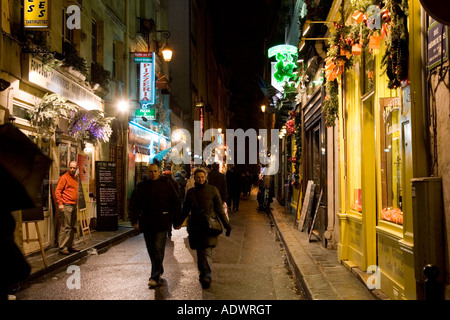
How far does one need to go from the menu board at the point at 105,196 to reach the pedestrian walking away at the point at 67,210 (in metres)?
3.67

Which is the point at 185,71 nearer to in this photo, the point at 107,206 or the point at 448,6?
the point at 107,206

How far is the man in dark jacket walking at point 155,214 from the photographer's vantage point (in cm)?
729

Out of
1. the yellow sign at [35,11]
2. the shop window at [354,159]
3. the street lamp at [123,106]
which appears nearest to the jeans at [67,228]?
the yellow sign at [35,11]

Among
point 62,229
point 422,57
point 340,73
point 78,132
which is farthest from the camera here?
point 78,132

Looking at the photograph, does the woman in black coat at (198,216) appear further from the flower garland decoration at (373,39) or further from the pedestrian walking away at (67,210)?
the pedestrian walking away at (67,210)

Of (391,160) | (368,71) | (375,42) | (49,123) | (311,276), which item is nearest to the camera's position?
(375,42)

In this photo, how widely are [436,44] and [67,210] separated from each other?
27.5ft

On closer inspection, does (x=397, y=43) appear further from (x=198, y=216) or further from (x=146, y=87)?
(x=146, y=87)

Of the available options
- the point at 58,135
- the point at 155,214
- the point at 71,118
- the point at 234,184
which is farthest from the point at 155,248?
the point at 234,184

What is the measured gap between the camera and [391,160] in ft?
23.1

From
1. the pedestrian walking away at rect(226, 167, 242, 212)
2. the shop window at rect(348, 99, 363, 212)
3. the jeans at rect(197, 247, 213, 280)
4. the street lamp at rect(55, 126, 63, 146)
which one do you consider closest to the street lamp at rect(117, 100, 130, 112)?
the street lamp at rect(55, 126, 63, 146)
